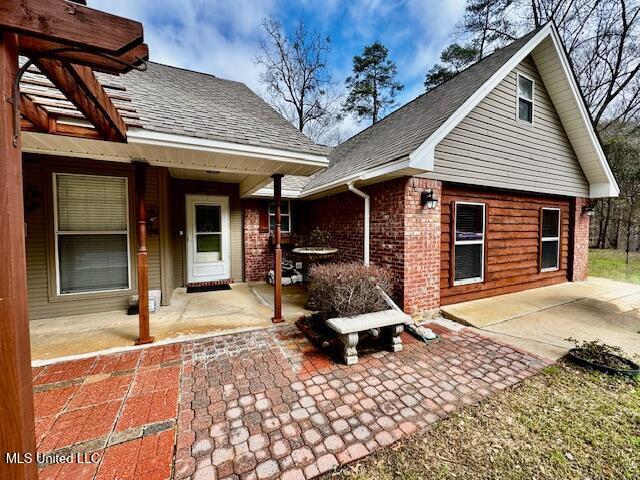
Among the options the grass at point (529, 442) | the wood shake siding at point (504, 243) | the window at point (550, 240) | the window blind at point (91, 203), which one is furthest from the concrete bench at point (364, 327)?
the window at point (550, 240)

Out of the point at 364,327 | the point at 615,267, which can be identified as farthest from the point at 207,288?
the point at 615,267

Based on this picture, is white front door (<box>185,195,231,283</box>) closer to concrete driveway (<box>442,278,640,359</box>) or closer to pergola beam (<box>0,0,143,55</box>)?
concrete driveway (<box>442,278,640,359</box>)

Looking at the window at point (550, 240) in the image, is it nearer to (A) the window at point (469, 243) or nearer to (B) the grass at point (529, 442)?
(A) the window at point (469, 243)

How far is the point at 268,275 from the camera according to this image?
288 inches

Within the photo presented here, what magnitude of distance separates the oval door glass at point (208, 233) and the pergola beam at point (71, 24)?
19.1ft

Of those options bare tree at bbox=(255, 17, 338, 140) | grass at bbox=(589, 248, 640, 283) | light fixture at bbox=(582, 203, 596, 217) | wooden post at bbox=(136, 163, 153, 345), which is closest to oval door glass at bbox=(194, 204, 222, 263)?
wooden post at bbox=(136, 163, 153, 345)

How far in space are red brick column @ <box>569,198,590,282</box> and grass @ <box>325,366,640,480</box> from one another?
569 centimetres

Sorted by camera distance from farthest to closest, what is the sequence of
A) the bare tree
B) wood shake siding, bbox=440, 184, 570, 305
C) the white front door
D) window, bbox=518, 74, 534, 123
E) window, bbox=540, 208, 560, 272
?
the bare tree → the white front door → window, bbox=540, 208, 560, 272 → window, bbox=518, 74, 534, 123 → wood shake siding, bbox=440, 184, 570, 305

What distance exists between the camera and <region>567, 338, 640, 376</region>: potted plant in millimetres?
2869

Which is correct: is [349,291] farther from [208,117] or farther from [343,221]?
[208,117]

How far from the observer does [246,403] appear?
7.82 feet

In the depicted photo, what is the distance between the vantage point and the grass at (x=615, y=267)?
25.6ft

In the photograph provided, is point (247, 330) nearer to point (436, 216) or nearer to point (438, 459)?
point (438, 459)

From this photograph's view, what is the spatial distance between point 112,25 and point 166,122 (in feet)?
6.62
